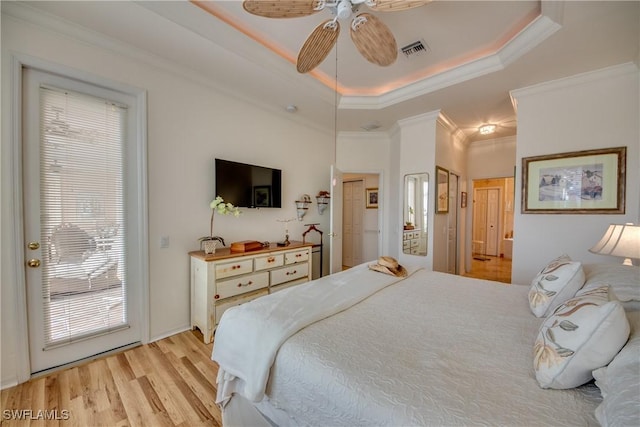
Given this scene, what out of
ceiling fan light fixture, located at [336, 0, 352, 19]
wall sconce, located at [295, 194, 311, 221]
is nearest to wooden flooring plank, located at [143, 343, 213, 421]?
wall sconce, located at [295, 194, 311, 221]

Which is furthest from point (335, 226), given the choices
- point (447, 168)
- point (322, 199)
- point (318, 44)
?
point (318, 44)

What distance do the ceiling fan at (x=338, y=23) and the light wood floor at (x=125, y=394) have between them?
98.3 inches

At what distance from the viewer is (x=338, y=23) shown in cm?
157

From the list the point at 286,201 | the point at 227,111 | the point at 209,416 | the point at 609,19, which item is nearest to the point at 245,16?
the point at 227,111

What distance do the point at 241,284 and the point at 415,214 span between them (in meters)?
2.75

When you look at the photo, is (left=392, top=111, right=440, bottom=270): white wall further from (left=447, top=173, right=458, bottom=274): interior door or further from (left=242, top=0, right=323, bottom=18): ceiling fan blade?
(left=242, top=0, right=323, bottom=18): ceiling fan blade

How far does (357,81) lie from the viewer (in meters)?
3.08

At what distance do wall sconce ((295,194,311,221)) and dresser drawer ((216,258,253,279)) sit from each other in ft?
4.38

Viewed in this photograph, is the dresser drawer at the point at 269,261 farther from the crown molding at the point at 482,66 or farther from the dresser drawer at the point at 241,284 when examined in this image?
the crown molding at the point at 482,66

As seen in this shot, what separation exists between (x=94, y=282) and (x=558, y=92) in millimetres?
4873

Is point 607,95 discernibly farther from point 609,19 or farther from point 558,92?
point 609,19

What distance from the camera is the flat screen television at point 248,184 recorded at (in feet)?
9.07

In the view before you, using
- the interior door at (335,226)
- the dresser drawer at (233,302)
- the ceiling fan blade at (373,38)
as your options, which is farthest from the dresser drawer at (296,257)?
the ceiling fan blade at (373,38)

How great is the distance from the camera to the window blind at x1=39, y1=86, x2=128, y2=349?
1887 millimetres
